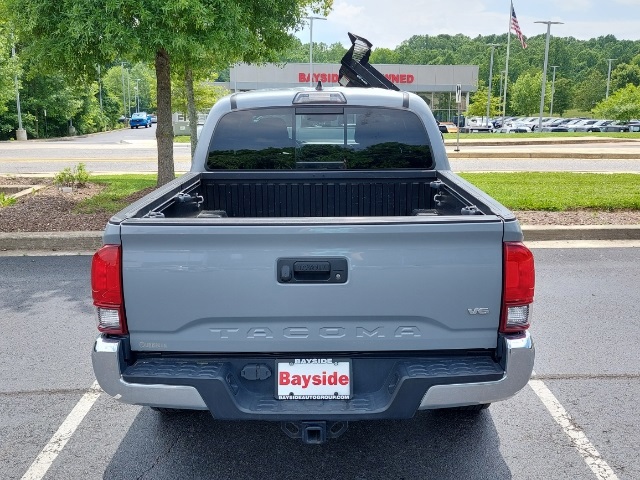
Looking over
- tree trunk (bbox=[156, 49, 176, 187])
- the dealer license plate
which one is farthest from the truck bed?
tree trunk (bbox=[156, 49, 176, 187])

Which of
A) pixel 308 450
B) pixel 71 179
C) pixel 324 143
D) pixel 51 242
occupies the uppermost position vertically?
pixel 324 143

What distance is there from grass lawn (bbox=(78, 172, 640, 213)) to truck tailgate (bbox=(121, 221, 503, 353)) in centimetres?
731

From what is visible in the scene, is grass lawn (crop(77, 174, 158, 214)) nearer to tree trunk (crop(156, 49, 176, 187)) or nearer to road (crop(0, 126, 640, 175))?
tree trunk (crop(156, 49, 176, 187))

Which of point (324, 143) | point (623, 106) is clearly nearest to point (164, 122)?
point (324, 143)

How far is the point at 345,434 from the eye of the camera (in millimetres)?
3730

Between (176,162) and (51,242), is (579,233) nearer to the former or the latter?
(51,242)

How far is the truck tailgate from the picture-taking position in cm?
272

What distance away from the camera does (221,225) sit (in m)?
2.71

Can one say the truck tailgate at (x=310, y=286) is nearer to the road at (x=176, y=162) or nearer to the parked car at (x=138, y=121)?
the road at (x=176, y=162)

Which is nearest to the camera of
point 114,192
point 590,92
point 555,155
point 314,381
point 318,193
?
point 314,381

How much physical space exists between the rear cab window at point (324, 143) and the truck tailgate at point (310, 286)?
191cm

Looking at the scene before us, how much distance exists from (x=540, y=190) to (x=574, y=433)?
8460 millimetres

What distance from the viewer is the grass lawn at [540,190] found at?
9.96m

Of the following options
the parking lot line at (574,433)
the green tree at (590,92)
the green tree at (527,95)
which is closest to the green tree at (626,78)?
the green tree at (590,92)
